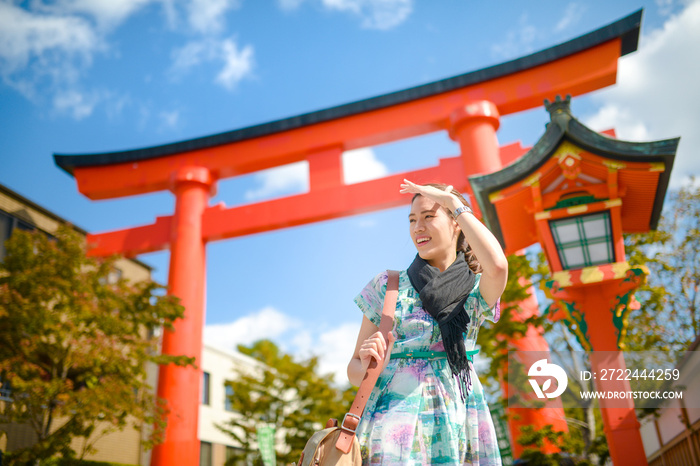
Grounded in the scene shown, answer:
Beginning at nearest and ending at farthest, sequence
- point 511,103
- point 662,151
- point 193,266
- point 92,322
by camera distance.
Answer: point 662,151 → point 92,322 → point 511,103 → point 193,266

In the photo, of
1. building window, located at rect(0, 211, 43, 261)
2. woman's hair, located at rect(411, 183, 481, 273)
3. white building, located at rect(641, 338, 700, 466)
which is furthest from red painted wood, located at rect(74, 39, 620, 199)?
woman's hair, located at rect(411, 183, 481, 273)

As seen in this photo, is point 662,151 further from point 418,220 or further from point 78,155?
point 78,155

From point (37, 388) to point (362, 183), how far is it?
532cm

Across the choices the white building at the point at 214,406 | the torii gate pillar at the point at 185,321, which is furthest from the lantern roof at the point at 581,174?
the white building at the point at 214,406

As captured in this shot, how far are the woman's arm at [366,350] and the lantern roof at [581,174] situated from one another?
384 cm

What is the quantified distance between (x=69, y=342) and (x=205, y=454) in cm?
1174

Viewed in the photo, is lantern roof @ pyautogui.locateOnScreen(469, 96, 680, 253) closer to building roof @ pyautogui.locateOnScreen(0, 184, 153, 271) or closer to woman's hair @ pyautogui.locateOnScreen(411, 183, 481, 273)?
woman's hair @ pyautogui.locateOnScreen(411, 183, 481, 273)

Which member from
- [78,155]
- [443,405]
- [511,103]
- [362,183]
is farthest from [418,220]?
[78,155]

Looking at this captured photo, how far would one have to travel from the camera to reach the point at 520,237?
19.5 ft

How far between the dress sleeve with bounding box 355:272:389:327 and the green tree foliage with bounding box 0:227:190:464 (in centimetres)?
624

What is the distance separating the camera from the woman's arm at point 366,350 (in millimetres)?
1532

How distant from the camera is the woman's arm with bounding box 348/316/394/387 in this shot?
5.03ft

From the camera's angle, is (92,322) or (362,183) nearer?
(92,322)

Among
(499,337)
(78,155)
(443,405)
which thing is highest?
(78,155)
